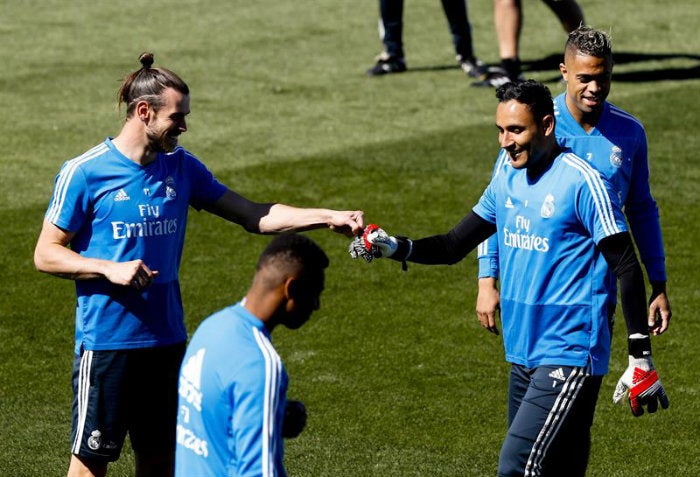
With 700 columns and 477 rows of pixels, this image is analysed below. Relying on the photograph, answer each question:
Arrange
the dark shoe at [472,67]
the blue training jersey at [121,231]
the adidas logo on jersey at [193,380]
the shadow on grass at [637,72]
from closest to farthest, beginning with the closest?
the adidas logo on jersey at [193,380] → the blue training jersey at [121,231] → the shadow on grass at [637,72] → the dark shoe at [472,67]

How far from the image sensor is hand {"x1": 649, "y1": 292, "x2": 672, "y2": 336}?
6.87 m

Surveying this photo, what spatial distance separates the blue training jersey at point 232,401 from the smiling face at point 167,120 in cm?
168

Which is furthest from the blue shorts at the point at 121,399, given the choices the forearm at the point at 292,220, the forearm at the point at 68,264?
the forearm at the point at 292,220

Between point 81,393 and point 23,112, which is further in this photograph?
point 23,112

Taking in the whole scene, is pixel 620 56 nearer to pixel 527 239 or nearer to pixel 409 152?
pixel 409 152

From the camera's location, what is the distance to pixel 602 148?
272 inches

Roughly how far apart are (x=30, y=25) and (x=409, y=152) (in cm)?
777

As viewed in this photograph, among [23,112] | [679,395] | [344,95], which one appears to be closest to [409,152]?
[344,95]

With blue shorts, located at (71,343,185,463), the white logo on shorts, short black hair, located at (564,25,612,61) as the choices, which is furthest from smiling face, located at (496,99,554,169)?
the white logo on shorts

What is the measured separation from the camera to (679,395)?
8984 millimetres

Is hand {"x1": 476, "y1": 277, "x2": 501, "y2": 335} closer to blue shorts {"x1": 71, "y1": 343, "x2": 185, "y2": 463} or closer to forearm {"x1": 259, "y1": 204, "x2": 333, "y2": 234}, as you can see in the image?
forearm {"x1": 259, "y1": 204, "x2": 333, "y2": 234}

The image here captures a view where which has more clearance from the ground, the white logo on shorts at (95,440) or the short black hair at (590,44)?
the short black hair at (590,44)

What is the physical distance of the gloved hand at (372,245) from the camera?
21.7ft

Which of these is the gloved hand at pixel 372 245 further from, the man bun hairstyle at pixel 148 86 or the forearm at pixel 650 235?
the forearm at pixel 650 235
